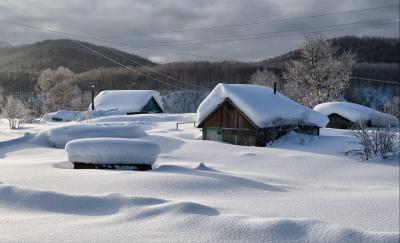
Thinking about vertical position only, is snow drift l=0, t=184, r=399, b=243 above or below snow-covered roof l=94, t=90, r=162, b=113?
below

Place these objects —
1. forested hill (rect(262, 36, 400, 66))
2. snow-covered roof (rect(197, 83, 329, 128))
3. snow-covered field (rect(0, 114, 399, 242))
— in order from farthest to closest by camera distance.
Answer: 1. forested hill (rect(262, 36, 400, 66))
2. snow-covered roof (rect(197, 83, 329, 128))
3. snow-covered field (rect(0, 114, 399, 242))

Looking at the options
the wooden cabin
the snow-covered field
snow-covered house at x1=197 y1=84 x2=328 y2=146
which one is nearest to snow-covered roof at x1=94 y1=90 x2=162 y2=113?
the wooden cabin

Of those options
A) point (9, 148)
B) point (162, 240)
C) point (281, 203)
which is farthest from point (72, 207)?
point (9, 148)

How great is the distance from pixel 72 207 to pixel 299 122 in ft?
78.5

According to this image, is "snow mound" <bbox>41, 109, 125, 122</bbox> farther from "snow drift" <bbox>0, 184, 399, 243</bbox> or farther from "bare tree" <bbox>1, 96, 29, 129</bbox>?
"snow drift" <bbox>0, 184, 399, 243</bbox>

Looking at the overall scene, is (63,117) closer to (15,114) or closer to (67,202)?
(15,114)

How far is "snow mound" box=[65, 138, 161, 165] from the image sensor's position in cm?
1574

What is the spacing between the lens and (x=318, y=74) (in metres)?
49.9

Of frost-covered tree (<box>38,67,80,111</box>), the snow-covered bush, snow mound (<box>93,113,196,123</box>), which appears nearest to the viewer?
the snow-covered bush

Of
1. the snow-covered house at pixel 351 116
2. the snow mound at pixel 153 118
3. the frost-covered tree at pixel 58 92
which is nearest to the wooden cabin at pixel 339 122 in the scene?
the snow-covered house at pixel 351 116

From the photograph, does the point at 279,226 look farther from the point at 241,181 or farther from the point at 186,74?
the point at 186,74

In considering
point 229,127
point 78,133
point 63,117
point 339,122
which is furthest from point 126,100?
point 229,127

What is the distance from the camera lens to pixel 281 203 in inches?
367

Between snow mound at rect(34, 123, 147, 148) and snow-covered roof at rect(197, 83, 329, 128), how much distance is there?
575cm
